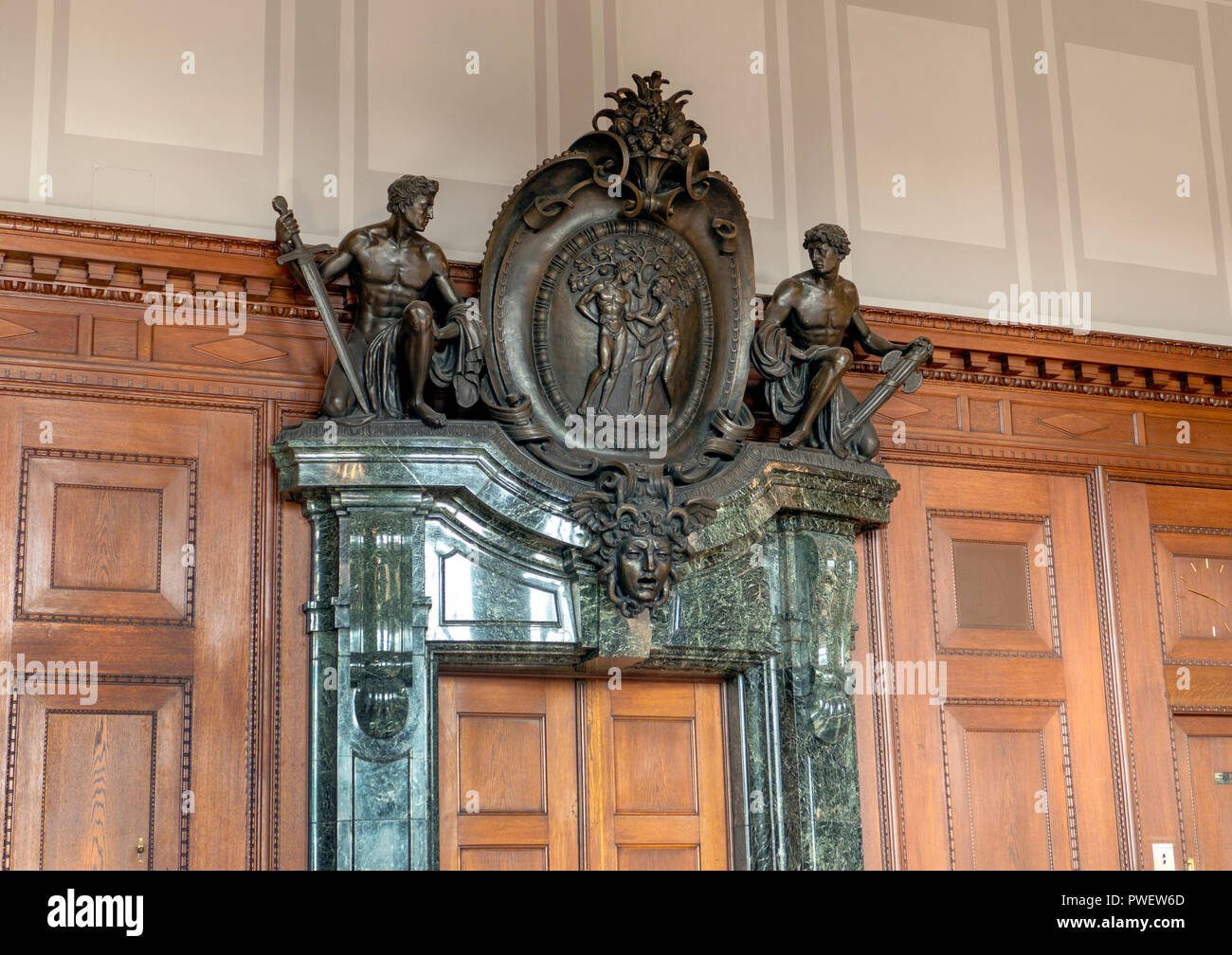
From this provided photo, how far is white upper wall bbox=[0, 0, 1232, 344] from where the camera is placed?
6727 millimetres

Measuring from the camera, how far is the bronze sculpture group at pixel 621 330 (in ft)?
21.6

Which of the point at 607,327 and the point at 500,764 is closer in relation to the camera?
the point at 500,764

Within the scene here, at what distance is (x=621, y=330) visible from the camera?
23.1ft

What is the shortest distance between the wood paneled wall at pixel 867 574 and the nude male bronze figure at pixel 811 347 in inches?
12.5

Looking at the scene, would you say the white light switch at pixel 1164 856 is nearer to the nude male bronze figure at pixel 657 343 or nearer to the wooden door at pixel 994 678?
the wooden door at pixel 994 678

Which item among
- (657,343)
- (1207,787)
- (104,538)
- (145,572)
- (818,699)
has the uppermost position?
(657,343)

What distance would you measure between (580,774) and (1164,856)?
3099 millimetres

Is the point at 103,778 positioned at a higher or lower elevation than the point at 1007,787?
higher

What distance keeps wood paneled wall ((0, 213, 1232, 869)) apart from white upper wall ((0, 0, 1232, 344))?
0.40 meters

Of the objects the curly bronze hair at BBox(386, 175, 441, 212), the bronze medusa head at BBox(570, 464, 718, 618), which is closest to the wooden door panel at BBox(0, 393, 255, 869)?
the curly bronze hair at BBox(386, 175, 441, 212)

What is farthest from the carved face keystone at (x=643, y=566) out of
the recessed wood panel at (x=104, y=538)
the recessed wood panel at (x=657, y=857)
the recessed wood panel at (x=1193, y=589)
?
the recessed wood panel at (x=1193, y=589)

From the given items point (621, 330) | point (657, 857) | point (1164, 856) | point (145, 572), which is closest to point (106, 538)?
point (145, 572)

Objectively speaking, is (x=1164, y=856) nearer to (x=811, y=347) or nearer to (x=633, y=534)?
(x=811, y=347)
